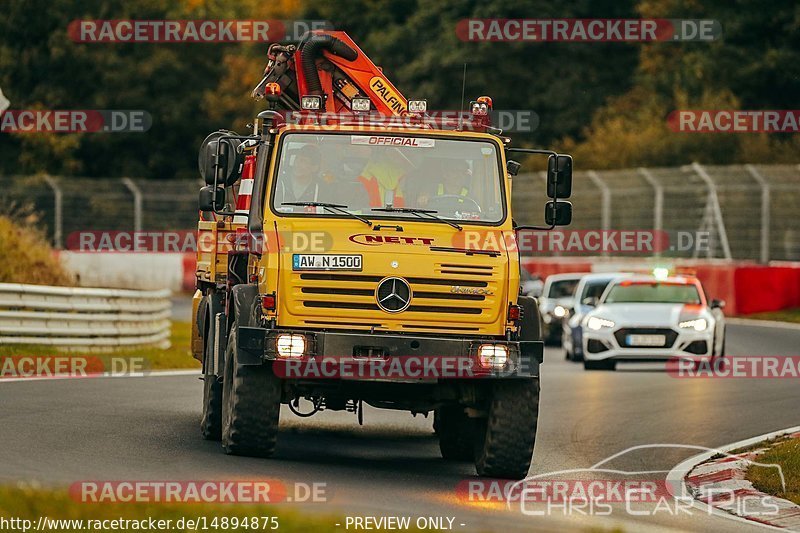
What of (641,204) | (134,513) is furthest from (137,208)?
(134,513)

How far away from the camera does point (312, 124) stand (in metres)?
13.7

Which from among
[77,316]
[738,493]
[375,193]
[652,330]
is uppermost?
[375,193]

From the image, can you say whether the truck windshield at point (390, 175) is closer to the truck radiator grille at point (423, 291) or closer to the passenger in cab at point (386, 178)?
the passenger in cab at point (386, 178)

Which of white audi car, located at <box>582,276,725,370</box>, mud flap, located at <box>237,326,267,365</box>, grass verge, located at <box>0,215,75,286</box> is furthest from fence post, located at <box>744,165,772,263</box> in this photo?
mud flap, located at <box>237,326,267,365</box>

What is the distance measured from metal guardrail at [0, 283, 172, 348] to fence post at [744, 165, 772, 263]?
56.5ft

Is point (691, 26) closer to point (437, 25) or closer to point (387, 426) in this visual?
point (437, 25)

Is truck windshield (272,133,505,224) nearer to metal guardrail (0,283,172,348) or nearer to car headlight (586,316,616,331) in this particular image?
A: metal guardrail (0,283,172,348)

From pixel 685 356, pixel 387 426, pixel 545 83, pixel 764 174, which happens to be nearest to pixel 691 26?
pixel 545 83

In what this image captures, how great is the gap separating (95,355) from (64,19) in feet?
142

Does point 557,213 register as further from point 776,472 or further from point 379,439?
point 379,439

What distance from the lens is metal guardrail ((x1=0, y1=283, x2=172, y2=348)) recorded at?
2194 centimetres

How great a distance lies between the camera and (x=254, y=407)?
12992mm

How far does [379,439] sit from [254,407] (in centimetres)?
317

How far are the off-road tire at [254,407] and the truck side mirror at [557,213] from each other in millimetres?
2401
